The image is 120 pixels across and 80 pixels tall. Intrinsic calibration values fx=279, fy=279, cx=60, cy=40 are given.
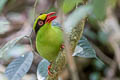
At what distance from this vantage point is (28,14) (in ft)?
20.4

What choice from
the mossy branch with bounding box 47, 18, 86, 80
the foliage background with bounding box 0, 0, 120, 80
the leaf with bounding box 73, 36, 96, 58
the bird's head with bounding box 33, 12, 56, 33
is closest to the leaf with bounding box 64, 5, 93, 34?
the mossy branch with bounding box 47, 18, 86, 80

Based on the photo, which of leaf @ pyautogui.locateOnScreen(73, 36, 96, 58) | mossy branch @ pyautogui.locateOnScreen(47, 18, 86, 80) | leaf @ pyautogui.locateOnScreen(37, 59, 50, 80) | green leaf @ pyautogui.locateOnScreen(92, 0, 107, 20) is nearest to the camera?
green leaf @ pyautogui.locateOnScreen(92, 0, 107, 20)

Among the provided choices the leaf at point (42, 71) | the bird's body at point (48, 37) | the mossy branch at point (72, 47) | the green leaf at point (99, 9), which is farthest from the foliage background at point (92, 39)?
the green leaf at point (99, 9)

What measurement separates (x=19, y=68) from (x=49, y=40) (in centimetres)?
59

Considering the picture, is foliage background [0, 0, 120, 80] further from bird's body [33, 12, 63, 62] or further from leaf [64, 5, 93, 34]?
leaf [64, 5, 93, 34]

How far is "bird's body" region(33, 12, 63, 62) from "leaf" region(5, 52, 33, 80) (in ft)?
1.28

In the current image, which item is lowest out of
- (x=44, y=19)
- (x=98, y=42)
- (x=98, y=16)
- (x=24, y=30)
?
(x=98, y=42)

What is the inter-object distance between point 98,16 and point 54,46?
65.2 inches

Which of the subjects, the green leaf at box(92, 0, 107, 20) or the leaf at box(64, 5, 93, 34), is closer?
the green leaf at box(92, 0, 107, 20)

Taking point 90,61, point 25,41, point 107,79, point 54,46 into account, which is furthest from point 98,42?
point 54,46

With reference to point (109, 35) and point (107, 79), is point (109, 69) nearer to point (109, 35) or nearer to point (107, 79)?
point (107, 79)

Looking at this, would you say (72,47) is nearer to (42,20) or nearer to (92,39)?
(42,20)

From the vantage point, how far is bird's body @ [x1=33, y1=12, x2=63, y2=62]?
264cm

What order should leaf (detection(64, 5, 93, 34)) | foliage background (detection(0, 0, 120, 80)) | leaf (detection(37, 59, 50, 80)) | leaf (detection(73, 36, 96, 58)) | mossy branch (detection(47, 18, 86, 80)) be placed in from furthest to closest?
foliage background (detection(0, 0, 120, 80)), leaf (detection(37, 59, 50, 80)), leaf (detection(73, 36, 96, 58)), mossy branch (detection(47, 18, 86, 80)), leaf (detection(64, 5, 93, 34))
